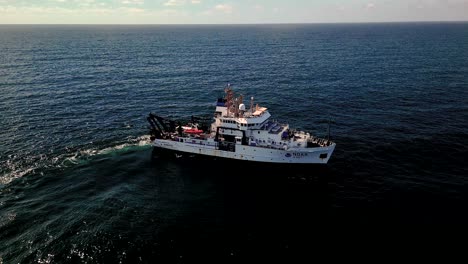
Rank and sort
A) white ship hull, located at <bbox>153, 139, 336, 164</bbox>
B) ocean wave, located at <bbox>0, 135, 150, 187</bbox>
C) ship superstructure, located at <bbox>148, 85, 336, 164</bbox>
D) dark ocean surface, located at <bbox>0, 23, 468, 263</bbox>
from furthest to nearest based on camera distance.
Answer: ship superstructure, located at <bbox>148, 85, 336, 164</bbox> < white ship hull, located at <bbox>153, 139, 336, 164</bbox> < ocean wave, located at <bbox>0, 135, 150, 187</bbox> < dark ocean surface, located at <bbox>0, 23, 468, 263</bbox>

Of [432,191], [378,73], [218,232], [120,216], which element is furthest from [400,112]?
[120,216]

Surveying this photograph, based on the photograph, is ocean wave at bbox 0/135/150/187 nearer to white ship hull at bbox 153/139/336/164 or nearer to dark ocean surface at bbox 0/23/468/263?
dark ocean surface at bbox 0/23/468/263

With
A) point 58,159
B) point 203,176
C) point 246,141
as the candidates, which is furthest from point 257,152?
point 58,159

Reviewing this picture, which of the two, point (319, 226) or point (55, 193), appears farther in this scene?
point (55, 193)

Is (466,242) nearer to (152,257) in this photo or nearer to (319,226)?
(319,226)

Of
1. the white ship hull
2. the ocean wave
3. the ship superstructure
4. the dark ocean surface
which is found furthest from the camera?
the ship superstructure

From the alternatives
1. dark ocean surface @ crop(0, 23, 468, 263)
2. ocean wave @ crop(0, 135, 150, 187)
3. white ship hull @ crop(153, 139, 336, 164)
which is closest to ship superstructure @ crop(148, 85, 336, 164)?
white ship hull @ crop(153, 139, 336, 164)

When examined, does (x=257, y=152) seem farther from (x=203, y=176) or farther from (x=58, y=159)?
(x=58, y=159)
